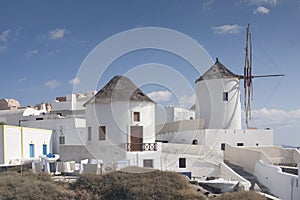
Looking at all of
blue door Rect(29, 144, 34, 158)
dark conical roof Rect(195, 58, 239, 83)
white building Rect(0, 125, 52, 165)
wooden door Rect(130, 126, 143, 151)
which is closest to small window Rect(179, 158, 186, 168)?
wooden door Rect(130, 126, 143, 151)

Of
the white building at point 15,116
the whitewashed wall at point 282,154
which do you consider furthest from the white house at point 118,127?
the white building at point 15,116

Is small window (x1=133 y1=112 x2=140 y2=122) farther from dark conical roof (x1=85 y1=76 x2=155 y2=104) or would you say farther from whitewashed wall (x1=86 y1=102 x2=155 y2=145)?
dark conical roof (x1=85 y1=76 x2=155 y2=104)

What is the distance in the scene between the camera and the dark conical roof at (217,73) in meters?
35.1

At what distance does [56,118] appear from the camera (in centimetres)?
3152

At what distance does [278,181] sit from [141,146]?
9.33 metres

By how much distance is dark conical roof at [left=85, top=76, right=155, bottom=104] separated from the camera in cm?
2456

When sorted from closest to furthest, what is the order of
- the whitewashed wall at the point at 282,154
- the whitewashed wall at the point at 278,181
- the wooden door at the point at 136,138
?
1. the whitewashed wall at the point at 278,181
2. the wooden door at the point at 136,138
3. the whitewashed wall at the point at 282,154

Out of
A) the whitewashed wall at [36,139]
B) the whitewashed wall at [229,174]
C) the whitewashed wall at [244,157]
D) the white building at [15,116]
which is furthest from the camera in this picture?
the white building at [15,116]

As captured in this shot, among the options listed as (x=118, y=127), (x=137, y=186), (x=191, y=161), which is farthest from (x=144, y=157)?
(x=137, y=186)

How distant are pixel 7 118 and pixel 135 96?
1661 cm

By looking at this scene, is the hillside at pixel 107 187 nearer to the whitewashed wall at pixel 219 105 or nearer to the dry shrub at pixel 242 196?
the dry shrub at pixel 242 196

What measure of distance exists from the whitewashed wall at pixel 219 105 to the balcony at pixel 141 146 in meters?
11.3

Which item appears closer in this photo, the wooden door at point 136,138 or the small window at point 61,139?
the wooden door at point 136,138

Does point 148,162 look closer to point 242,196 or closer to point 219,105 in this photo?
point 242,196
